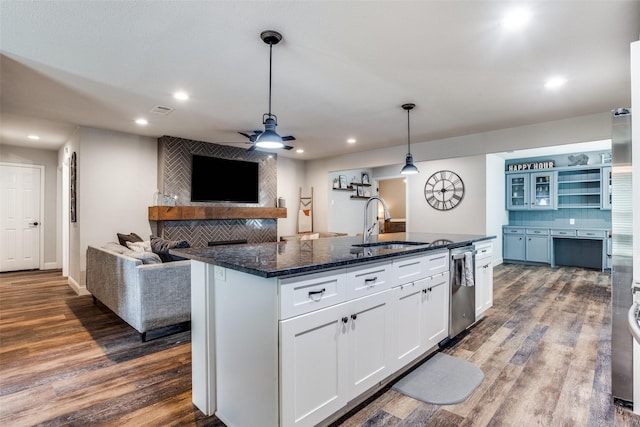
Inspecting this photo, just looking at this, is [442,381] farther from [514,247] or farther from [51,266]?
[51,266]

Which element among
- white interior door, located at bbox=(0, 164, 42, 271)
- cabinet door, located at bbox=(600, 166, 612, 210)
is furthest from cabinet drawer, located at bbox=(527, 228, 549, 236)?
white interior door, located at bbox=(0, 164, 42, 271)

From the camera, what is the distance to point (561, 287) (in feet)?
16.5

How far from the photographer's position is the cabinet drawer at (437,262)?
2.57 metres

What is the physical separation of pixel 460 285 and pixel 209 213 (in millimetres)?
4120

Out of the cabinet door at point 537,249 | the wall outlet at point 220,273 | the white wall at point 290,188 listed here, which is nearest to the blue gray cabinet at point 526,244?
the cabinet door at point 537,249

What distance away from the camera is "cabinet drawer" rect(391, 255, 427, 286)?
7.17 feet

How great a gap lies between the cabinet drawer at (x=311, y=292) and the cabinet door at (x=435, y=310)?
3.35 ft

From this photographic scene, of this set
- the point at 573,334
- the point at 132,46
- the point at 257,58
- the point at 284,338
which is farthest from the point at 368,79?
the point at 573,334

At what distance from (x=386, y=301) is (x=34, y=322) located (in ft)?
12.3

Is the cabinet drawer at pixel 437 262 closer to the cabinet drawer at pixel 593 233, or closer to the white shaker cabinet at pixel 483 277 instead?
the white shaker cabinet at pixel 483 277

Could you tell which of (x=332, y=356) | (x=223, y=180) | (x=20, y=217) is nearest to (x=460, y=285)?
(x=332, y=356)

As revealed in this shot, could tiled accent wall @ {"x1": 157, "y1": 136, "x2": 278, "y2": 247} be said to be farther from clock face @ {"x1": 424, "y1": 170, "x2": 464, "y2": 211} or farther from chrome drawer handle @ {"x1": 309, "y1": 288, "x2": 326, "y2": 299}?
chrome drawer handle @ {"x1": 309, "y1": 288, "x2": 326, "y2": 299}

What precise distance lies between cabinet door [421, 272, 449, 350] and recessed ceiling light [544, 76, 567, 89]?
1998 mm

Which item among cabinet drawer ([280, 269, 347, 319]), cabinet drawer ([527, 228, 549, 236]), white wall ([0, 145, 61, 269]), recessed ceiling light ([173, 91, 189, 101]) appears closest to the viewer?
cabinet drawer ([280, 269, 347, 319])
